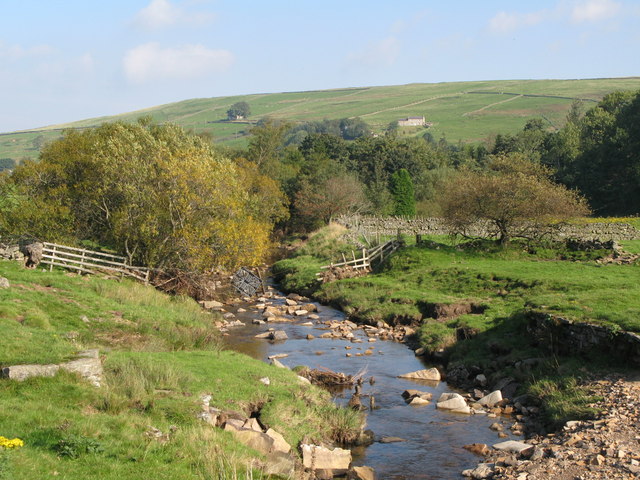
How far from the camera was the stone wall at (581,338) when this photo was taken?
20.0 metres

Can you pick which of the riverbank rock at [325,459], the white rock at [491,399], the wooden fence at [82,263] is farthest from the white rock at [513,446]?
the wooden fence at [82,263]

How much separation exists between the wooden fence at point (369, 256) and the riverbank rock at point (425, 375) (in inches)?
802

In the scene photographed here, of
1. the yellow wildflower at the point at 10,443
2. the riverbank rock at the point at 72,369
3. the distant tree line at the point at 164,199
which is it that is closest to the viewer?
the yellow wildflower at the point at 10,443

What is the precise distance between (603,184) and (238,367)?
65.9 m

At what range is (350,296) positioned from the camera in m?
38.2

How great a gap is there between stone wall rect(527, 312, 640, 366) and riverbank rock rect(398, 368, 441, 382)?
409cm

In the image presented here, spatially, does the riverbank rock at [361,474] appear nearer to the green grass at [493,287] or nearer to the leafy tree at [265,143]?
the green grass at [493,287]

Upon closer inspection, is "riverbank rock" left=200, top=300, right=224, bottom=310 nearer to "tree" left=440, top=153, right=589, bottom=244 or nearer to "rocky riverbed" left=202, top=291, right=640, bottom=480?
"rocky riverbed" left=202, top=291, right=640, bottom=480

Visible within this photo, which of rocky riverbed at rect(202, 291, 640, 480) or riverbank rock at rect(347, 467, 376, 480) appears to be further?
riverbank rock at rect(347, 467, 376, 480)

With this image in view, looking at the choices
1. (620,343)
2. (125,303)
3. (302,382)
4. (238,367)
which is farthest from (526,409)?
(125,303)

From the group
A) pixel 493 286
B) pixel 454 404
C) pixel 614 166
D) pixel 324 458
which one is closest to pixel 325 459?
pixel 324 458

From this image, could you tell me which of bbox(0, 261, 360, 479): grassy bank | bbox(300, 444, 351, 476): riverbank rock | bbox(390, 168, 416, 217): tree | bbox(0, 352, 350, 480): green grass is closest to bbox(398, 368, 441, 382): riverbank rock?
bbox(0, 261, 360, 479): grassy bank

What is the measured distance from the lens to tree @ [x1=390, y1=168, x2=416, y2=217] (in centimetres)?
7462

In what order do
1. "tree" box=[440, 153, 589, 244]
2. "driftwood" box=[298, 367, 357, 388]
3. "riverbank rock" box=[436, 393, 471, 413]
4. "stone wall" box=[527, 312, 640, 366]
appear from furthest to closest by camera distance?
"tree" box=[440, 153, 589, 244]
"driftwood" box=[298, 367, 357, 388]
"riverbank rock" box=[436, 393, 471, 413]
"stone wall" box=[527, 312, 640, 366]
